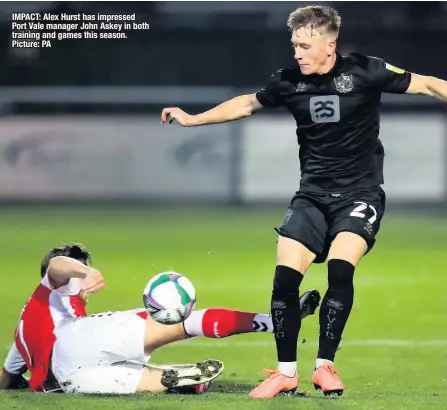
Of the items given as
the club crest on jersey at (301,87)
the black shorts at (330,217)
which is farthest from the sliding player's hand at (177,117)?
the black shorts at (330,217)

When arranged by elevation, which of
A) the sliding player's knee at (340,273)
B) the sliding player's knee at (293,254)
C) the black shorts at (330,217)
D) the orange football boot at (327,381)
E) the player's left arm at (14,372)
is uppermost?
the black shorts at (330,217)

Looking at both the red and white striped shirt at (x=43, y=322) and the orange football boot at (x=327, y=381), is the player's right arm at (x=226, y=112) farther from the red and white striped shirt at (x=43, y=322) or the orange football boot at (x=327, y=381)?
the orange football boot at (x=327, y=381)

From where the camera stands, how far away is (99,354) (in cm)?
581

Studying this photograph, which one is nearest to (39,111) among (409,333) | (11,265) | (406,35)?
(406,35)

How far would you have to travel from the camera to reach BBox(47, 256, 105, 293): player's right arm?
5.35m

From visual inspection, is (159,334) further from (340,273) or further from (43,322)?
(340,273)

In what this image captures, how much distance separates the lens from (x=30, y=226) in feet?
53.5

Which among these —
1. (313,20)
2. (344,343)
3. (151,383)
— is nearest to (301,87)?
(313,20)

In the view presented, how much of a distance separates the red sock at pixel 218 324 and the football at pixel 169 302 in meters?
0.11

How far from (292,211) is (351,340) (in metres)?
2.74

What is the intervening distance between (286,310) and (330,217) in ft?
1.84

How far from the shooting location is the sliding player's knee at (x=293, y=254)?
565cm

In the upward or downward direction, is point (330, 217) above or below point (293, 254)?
above

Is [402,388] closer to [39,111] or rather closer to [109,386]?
[109,386]
